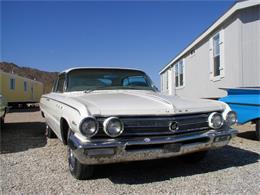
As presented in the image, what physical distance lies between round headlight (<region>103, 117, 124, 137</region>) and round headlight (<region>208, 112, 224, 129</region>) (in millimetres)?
1256

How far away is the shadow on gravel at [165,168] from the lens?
352 centimetres

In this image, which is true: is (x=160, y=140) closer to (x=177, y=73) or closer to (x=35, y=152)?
(x=35, y=152)

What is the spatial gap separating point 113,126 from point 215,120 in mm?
1402

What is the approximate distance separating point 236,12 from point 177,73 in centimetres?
855

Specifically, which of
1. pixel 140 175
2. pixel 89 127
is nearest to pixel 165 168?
pixel 140 175

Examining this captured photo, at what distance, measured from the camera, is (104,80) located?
4.79m

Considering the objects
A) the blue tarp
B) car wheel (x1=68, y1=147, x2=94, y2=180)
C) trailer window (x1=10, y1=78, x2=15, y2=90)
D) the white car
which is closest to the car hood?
the white car

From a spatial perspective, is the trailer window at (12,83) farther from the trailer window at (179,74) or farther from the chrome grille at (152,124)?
the chrome grille at (152,124)

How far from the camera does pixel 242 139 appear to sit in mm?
5965

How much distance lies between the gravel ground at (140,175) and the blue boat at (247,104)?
2.43 feet

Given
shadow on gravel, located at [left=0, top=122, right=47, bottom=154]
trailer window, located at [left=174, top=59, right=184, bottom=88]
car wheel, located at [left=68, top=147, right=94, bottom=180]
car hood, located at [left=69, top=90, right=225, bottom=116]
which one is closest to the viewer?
car hood, located at [left=69, top=90, right=225, bottom=116]

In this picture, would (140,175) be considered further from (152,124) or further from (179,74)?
(179,74)

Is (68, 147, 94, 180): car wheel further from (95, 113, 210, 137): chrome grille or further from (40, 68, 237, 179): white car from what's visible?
(95, 113, 210, 137): chrome grille

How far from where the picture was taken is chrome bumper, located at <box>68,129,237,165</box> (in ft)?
9.62
